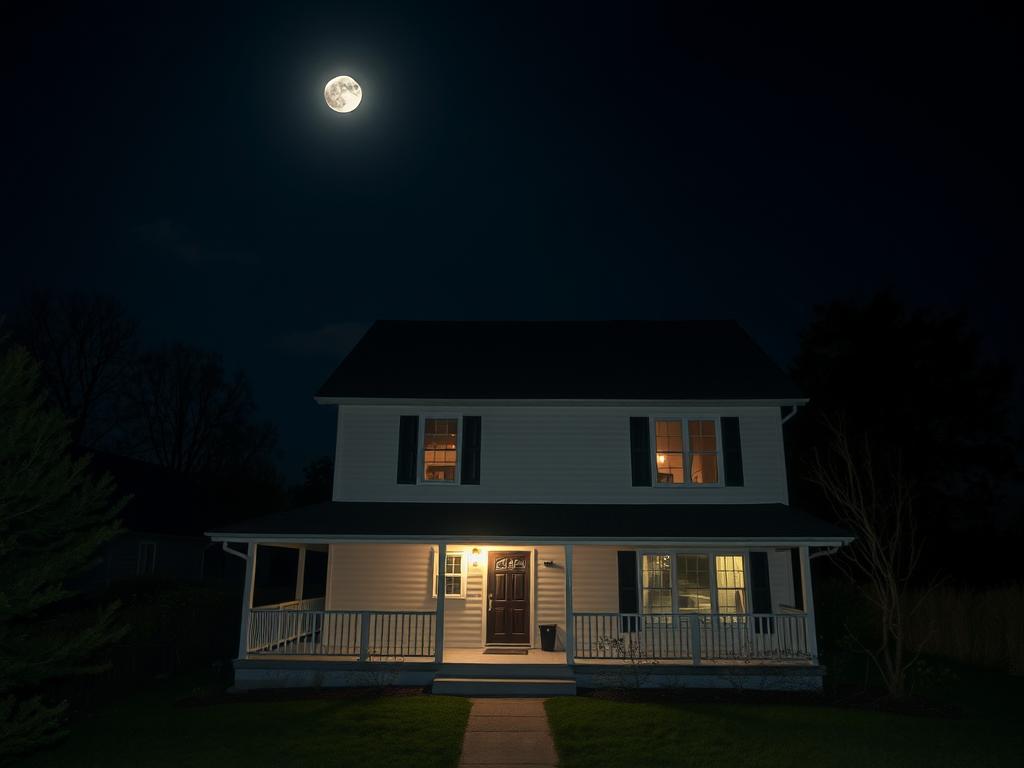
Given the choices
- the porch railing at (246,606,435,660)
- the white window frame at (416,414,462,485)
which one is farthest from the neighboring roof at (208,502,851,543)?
the porch railing at (246,606,435,660)

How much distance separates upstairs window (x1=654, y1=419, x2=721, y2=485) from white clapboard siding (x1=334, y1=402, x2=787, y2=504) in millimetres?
254

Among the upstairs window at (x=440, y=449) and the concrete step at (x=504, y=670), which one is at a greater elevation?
the upstairs window at (x=440, y=449)

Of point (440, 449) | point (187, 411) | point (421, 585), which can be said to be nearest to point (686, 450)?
point (440, 449)

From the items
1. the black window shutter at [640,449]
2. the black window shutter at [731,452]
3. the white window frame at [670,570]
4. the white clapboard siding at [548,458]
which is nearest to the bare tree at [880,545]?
the white clapboard siding at [548,458]

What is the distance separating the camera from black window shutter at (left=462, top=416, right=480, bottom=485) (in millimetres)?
15023

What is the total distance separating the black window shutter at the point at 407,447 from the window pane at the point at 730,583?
659cm

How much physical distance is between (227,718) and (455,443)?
689 centimetres

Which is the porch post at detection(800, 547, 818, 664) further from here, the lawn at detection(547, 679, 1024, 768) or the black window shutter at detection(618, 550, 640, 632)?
the black window shutter at detection(618, 550, 640, 632)

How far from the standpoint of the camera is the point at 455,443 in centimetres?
1538

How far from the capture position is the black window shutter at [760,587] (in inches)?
542

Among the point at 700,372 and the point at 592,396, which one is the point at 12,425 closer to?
the point at 592,396

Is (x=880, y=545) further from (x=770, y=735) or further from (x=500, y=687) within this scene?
(x=500, y=687)

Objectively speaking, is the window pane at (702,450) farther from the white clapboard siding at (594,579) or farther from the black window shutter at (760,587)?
the white clapboard siding at (594,579)

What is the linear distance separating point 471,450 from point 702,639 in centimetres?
592
